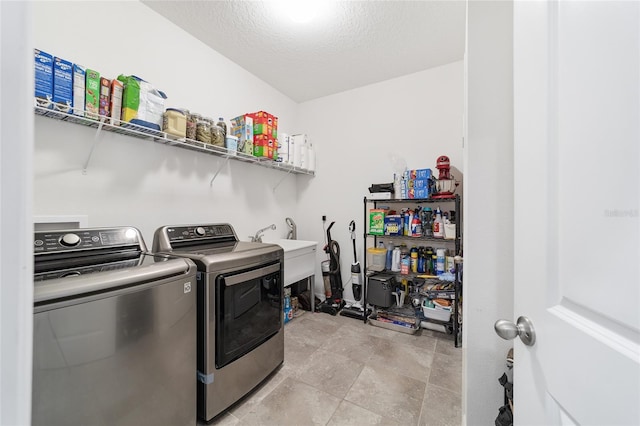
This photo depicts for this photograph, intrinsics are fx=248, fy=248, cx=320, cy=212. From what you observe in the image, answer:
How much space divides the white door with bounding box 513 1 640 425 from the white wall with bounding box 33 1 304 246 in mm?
2190

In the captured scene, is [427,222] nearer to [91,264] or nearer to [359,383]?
[359,383]

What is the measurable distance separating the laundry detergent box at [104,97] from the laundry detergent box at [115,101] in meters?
0.02

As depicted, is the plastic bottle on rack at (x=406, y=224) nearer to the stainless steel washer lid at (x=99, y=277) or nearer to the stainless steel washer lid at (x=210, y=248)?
the stainless steel washer lid at (x=210, y=248)

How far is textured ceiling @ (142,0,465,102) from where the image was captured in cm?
191

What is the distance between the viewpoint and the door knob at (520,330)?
1.76ft

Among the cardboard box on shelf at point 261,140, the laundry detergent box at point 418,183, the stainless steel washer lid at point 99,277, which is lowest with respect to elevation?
the stainless steel washer lid at point 99,277

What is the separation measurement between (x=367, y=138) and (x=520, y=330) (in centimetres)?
282

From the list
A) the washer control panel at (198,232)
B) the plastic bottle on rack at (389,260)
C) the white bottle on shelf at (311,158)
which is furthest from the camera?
the white bottle on shelf at (311,158)

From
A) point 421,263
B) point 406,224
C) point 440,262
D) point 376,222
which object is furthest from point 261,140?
point 440,262

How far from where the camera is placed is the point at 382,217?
2754mm

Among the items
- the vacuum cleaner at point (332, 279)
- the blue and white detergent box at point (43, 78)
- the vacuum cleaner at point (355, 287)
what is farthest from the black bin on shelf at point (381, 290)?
the blue and white detergent box at point (43, 78)

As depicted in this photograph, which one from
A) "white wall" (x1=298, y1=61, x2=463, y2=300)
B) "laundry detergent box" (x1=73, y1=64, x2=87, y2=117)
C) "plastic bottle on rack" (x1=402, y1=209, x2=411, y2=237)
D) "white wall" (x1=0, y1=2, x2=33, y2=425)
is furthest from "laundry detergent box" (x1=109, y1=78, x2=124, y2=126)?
"plastic bottle on rack" (x1=402, y1=209, x2=411, y2=237)

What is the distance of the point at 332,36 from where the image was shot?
221 centimetres

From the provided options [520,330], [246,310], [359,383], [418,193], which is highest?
[418,193]
